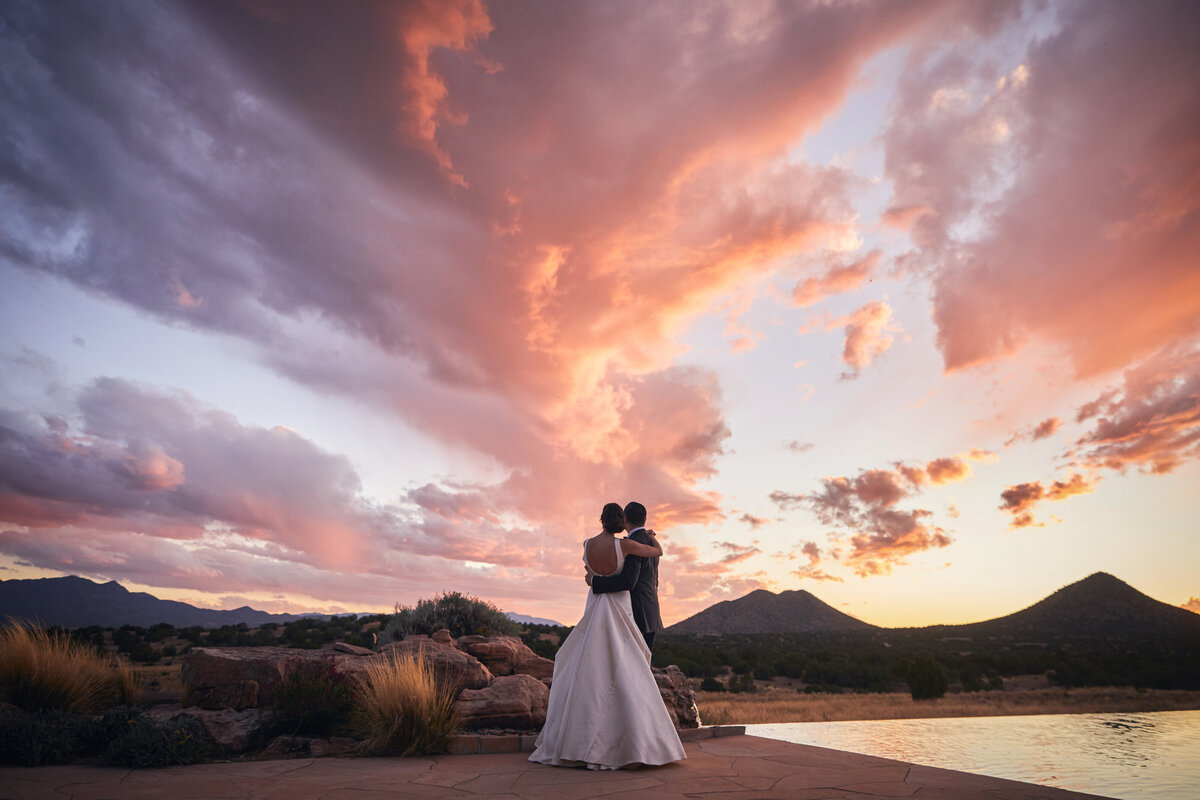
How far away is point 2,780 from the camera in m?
5.79

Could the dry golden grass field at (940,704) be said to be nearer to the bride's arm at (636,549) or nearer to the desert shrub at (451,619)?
the desert shrub at (451,619)

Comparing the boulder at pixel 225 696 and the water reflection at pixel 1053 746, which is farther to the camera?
the boulder at pixel 225 696

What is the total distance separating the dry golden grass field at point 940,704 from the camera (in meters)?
18.8

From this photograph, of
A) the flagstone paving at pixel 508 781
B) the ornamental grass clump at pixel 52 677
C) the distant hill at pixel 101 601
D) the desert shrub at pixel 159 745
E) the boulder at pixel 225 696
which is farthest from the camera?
the distant hill at pixel 101 601

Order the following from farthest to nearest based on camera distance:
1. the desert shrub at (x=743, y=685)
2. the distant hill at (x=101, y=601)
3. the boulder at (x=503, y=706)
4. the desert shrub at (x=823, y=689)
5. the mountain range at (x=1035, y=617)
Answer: the mountain range at (x=1035, y=617) → the distant hill at (x=101, y=601) → the desert shrub at (x=823, y=689) → the desert shrub at (x=743, y=685) → the boulder at (x=503, y=706)

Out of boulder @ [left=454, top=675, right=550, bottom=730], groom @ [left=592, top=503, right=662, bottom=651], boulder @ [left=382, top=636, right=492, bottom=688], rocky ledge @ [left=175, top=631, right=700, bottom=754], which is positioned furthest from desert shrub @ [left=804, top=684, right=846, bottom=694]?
groom @ [left=592, top=503, right=662, bottom=651]

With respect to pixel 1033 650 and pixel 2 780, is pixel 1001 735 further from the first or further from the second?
pixel 1033 650

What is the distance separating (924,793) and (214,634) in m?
36.0

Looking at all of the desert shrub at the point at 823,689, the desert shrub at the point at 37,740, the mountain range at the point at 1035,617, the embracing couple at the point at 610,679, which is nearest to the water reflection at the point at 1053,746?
the embracing couple at the point at 610,679

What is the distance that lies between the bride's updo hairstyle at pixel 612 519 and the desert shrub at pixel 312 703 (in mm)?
4356

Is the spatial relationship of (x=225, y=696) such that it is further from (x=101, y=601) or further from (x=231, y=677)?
(x=101, y=601)

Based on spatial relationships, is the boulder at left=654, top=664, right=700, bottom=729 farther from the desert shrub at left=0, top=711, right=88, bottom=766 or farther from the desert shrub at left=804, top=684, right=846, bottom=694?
the desert shrub at left=804, top=684, right=846, bottom=694

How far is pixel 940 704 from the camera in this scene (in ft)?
77.5

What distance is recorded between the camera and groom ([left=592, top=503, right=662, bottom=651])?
7418 millimetres
